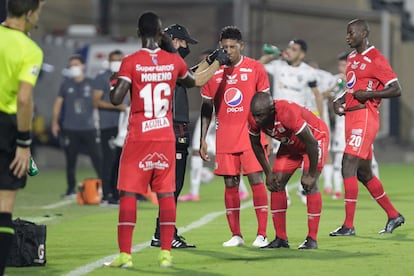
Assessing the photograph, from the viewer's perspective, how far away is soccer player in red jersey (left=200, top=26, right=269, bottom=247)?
45.9 feet

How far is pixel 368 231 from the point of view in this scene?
1542cm

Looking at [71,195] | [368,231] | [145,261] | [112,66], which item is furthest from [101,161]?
[145,261]

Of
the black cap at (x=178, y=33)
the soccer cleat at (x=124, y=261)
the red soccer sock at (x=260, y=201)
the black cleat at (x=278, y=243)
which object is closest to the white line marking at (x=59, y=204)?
the red soccer sock at (x=260, y=201)

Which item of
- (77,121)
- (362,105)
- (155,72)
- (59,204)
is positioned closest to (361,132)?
(362,105)

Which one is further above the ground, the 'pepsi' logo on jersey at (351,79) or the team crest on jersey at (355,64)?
the team crest on jersey at (355,64)

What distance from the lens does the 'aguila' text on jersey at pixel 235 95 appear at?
46.3 feet

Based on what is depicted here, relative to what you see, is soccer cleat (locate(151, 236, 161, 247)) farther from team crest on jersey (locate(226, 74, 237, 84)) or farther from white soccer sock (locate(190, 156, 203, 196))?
white soccer sock (locate(190, 156, 203, 196))

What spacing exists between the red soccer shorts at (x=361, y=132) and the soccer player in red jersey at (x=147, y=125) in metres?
3.73

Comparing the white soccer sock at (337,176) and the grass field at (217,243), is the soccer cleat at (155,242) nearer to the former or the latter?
the grass field at (217,243)

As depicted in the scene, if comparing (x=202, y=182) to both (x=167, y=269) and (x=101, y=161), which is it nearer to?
(x=101, y=161)

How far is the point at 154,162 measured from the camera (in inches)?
467

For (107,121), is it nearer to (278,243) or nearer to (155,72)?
(278,243)

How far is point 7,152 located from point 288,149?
12.3ft

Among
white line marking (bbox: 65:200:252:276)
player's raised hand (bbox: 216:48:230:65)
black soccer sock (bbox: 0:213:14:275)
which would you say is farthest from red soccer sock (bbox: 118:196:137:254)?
player's raised hand (bbox: 216:48:230:65)
